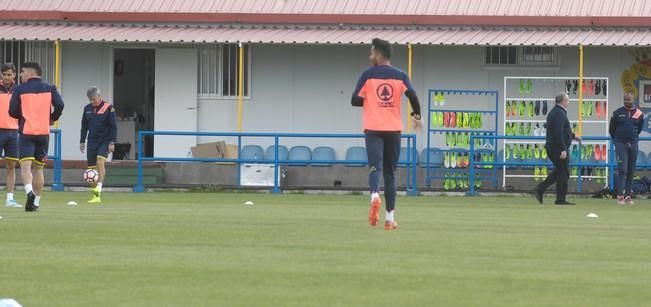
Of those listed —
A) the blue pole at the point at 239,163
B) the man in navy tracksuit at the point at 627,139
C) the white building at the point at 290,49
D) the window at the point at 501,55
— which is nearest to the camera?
the man in navy tracksuit at the point at 627,139

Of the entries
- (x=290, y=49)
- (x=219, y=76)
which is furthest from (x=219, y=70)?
(x=290, y=49)

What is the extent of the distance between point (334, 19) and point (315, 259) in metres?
20.0

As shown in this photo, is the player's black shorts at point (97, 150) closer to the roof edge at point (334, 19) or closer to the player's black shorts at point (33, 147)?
the player's black shorts at point (33, 147)

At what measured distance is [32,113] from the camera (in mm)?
20672

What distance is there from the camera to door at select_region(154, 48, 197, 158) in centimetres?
3428

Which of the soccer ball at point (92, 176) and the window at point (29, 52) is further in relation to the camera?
the window at point (29, 52)

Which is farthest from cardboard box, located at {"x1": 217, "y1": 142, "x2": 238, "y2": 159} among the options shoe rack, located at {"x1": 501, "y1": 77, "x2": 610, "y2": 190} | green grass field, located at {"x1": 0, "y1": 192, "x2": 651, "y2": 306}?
green grass field, located at {"x1": 0, "y1": 192, "x2": 651, "y2": 306}

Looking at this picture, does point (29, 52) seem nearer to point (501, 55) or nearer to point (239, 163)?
point (239, 163)

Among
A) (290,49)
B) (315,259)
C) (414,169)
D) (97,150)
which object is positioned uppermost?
(290,49)

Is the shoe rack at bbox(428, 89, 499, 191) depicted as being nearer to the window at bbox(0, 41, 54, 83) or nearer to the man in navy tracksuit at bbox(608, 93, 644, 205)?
the man in navy tracksuit at bbox(608, 93, 644, 205)

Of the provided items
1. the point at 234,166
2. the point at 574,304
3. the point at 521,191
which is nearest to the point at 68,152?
the point at 234,166

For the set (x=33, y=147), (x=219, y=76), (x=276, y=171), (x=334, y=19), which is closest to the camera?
(x=33, y=147)

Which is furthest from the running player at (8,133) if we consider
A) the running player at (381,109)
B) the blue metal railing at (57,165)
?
the blue metal railing at (57,165)

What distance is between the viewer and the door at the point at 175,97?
112 feet
